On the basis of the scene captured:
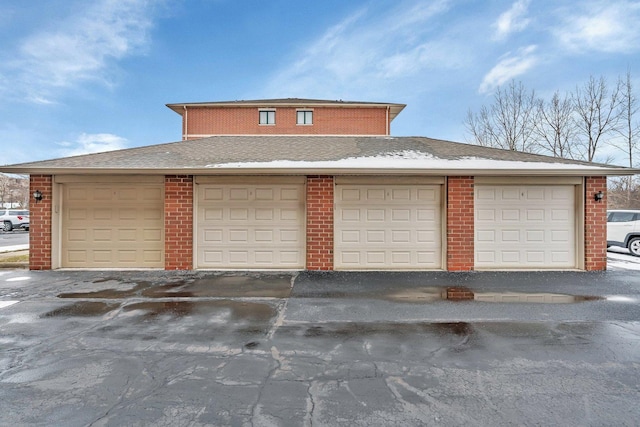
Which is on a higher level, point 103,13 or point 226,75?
point 226,75

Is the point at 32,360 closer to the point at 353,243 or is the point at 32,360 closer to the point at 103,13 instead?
the point at 353,243

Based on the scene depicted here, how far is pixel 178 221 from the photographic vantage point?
8406 millimetres

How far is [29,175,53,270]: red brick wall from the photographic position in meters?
8.28

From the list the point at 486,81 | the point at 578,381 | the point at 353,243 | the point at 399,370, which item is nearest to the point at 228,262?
the point at 353,243

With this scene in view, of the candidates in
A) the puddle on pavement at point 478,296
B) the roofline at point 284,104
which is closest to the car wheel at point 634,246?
the puddle on pavement at point 478,296

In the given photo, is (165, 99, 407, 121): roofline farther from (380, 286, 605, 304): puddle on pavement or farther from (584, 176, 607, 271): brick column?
(380, 286, 605, 304): puddle on pavement

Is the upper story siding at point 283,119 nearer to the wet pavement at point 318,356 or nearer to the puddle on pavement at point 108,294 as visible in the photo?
the puddle on pavement at point 108,294

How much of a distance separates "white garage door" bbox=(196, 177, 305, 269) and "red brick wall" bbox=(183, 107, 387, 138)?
1980cm

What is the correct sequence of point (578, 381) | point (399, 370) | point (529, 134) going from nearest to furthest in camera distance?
point (578, 381), point (399, 370), point (529, 134)

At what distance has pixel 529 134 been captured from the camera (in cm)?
2833

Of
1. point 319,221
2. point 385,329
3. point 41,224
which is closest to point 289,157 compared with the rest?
point 319,221

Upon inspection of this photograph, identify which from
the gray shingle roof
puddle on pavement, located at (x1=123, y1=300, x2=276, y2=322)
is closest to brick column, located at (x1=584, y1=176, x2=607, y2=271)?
the gray shingle roof

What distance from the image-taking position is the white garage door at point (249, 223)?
855cm

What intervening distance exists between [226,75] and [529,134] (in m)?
28.3
